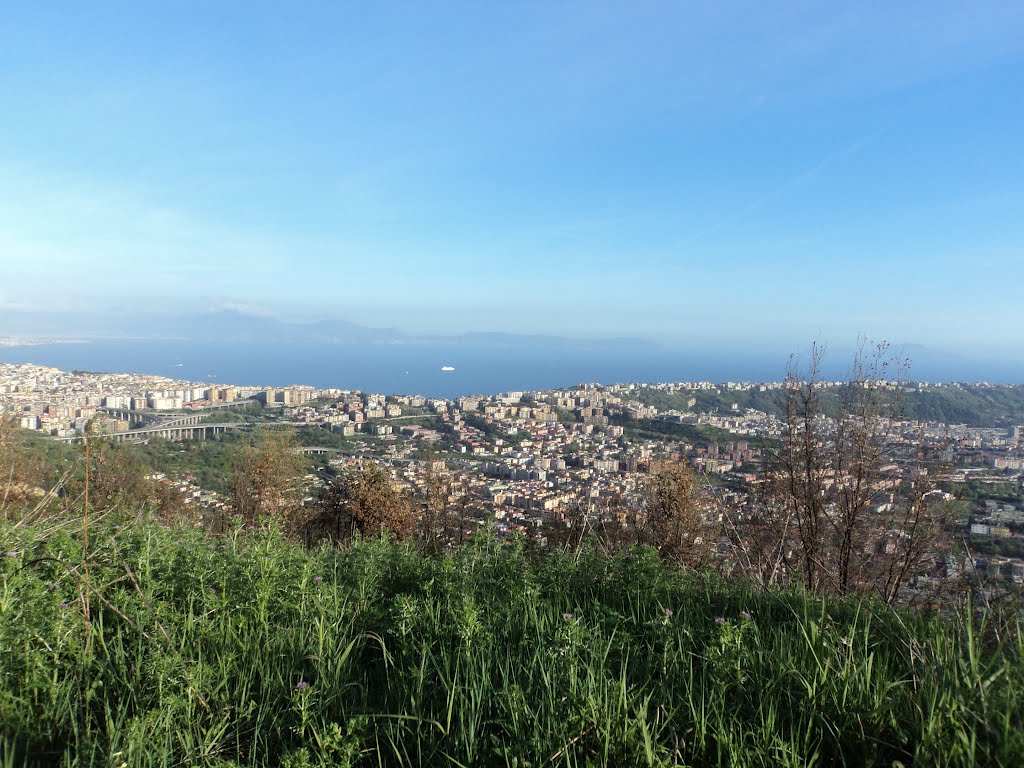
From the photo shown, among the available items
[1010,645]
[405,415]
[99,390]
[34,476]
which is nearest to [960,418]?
[1010,645]

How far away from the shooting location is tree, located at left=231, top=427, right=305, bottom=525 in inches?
506

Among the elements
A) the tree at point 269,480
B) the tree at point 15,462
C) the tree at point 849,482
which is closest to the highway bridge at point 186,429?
the tree at point 15,462

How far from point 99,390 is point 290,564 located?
150 ft

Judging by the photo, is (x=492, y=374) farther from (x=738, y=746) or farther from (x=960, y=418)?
(x=738, y=746)

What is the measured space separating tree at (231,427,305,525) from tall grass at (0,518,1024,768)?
10.1 meters

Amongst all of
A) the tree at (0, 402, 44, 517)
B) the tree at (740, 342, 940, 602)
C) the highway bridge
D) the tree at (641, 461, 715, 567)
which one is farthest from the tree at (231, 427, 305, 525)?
the highway bridge

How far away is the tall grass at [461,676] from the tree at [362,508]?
25.4ft

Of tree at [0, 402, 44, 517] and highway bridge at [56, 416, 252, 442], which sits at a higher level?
tree at [0, 402, 44, 517]

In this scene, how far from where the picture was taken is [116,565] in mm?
3271

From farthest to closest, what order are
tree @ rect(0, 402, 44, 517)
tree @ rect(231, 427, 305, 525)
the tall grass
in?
1. tree @ rect(231, 427, 305, 525)
2. tree @ rect(0, 402, 44, 517)
3. the tall grass

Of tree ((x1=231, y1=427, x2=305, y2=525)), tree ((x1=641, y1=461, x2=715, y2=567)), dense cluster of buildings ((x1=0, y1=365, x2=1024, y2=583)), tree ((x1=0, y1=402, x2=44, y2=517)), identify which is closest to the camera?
tree ((x1=0, y1=402, x2=44, y2=517))

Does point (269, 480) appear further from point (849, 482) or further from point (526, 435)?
point (526, 435)

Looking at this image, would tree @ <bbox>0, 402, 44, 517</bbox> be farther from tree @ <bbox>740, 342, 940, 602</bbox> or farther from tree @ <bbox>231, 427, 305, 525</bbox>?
tree @ <bbox>740, 342, 940, 602</bbox>

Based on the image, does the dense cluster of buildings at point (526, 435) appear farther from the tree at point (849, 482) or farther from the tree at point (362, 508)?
the tree at point (362, 508)
